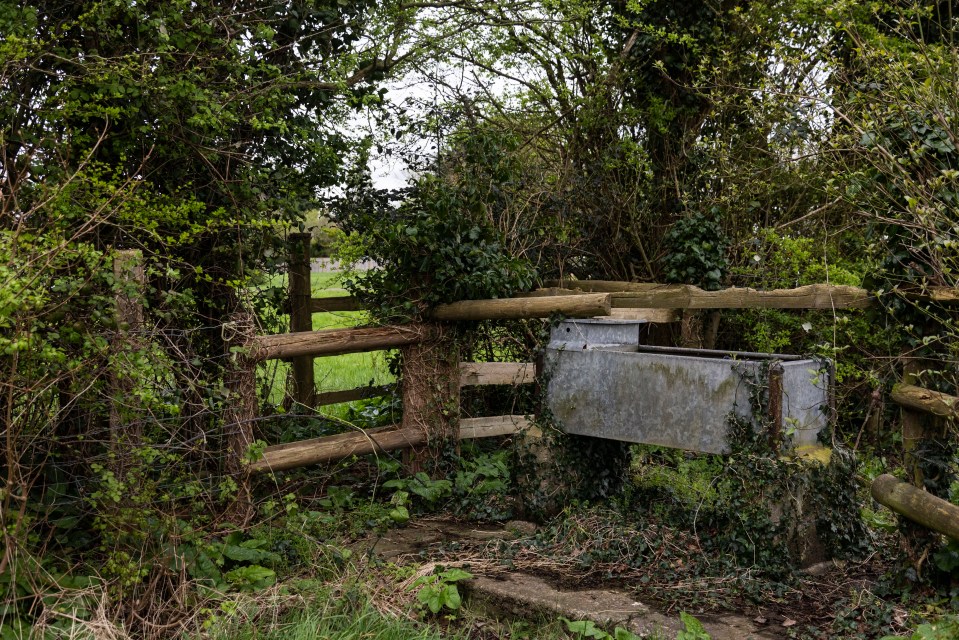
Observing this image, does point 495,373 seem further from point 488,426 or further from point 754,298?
point 754,298

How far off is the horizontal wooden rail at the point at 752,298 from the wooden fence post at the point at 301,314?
2754 mm

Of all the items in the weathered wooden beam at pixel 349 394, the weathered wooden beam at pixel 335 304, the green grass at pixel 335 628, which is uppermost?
the weathered wooden beam at pixel 335 304

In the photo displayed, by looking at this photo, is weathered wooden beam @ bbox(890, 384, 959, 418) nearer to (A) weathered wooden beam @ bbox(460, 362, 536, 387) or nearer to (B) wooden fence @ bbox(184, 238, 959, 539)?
(B) wooden fence @ bbox(184, 238, 959, 539)

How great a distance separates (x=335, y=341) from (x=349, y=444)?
694 millimetres

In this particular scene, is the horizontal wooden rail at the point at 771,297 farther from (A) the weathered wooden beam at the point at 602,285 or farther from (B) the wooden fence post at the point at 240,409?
(B) the wooden fence post at the point at 240,409

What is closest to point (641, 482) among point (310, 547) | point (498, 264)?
point (498, 264)

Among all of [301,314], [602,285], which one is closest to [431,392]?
[301,314]

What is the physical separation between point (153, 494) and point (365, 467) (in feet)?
8.45

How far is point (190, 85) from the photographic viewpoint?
4.90 m

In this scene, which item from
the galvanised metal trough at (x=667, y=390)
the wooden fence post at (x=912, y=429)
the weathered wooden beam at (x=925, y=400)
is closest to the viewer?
the weathered wooden beam at (x=925, y=400)

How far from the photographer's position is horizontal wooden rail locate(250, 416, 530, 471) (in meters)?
5.32

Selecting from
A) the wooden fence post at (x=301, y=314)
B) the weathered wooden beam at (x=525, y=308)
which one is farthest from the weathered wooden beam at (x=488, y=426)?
the wooden fence post at (x=301, y=314)

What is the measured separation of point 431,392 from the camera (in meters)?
6.27

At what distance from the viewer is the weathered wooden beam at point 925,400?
3.81 metres
